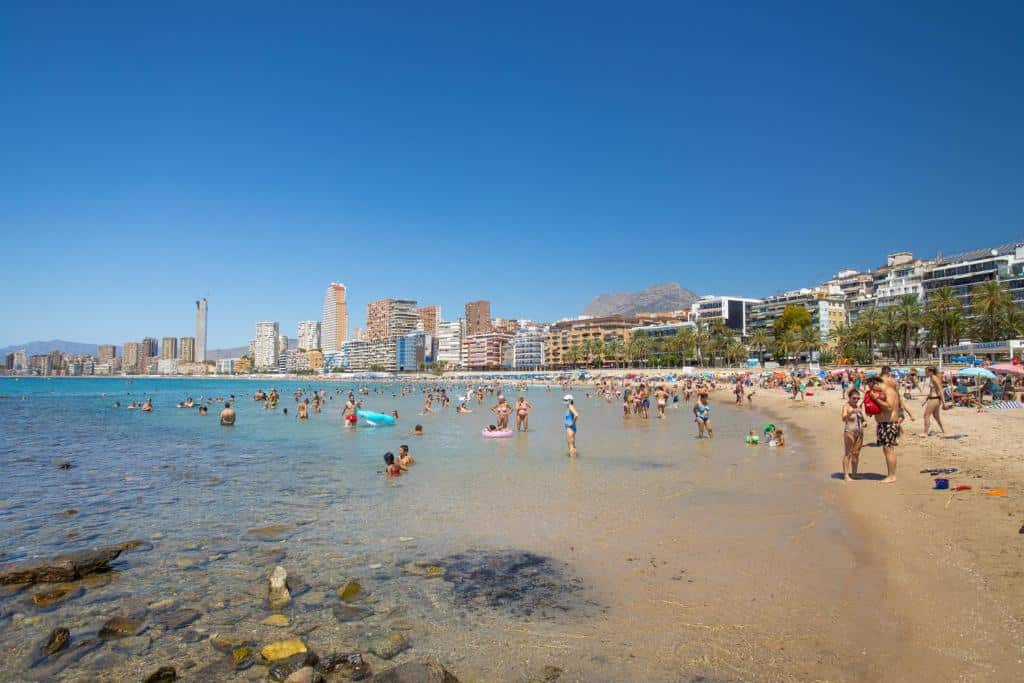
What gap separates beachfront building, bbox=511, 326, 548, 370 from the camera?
186m

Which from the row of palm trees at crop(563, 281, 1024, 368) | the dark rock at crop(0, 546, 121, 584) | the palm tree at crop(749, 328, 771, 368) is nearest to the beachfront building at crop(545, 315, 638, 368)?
the row of palm trees at crop(563, 281, 1024, 368)

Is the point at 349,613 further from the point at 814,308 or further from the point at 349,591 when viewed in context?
the point at 814,308

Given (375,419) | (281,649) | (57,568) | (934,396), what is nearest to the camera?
(281,649)

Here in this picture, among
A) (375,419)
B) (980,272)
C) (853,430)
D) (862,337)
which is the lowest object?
(375,419)

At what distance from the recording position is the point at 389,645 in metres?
5.17

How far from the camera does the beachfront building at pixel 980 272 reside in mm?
89688

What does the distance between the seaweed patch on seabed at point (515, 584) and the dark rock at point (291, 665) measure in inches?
63.7

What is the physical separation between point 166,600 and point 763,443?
17.4 metres

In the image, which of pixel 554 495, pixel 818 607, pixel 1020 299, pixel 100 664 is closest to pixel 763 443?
pixel 554 495

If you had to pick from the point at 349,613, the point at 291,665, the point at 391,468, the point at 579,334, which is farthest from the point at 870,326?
the point at 291,665

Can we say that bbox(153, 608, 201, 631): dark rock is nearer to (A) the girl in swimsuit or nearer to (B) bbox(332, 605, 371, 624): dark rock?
(B) bbox(332, 605, 371, 624): dark rock

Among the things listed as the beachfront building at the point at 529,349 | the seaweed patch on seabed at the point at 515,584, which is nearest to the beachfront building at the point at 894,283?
the beachfront building at the point at 529,349

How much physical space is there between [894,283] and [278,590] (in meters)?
132

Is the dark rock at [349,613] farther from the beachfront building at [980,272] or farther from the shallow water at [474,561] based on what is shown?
the beachfront building at [980,272]
